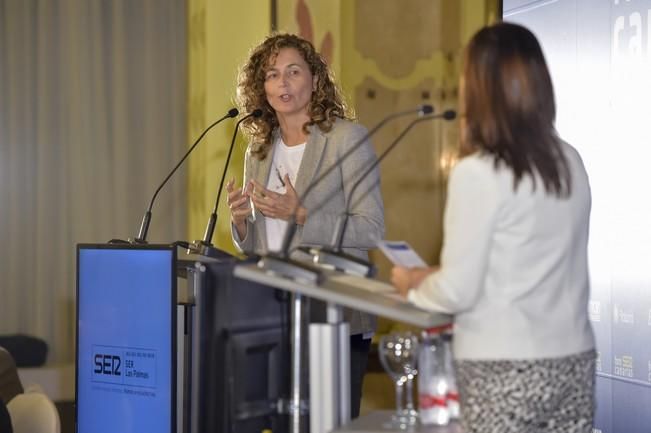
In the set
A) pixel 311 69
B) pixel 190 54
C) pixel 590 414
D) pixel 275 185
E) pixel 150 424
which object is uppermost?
pixel 190 54

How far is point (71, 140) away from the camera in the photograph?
246 inches

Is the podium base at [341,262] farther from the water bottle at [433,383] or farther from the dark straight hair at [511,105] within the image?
the dark straight hair at [511,105]

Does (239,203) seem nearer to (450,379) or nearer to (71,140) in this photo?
(450,379)

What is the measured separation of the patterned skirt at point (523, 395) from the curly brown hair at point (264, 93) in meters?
1.36

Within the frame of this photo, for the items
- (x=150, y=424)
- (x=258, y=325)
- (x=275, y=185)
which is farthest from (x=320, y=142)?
(x=150, y=424)

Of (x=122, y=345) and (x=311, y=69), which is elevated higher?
(x=311, y=69)

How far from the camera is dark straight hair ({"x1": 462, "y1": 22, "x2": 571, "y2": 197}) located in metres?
2.11

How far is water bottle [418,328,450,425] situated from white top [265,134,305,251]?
3.13 feet

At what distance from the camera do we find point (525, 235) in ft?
6.86

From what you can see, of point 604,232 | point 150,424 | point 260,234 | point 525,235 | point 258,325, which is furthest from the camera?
point 604,232

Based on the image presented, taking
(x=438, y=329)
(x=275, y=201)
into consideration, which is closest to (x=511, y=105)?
(x=438, y=329)

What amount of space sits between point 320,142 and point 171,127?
3.31m

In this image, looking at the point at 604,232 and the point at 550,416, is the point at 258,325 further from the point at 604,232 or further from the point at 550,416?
the point at 604,232

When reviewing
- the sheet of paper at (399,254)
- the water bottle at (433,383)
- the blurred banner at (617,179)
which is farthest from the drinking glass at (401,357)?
the blurred banner at (617,179)
